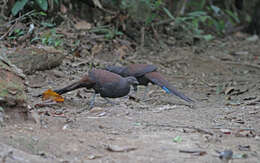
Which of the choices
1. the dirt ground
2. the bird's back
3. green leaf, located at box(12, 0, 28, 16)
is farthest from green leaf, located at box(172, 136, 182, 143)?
green leaf, located at box(12, 0, 28, 16)

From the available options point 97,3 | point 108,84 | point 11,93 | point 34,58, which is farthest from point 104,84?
point 97,3

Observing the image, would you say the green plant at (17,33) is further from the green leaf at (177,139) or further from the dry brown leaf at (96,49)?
the green leaf at (177,139)

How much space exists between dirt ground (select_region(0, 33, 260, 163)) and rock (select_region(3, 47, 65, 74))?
167mm

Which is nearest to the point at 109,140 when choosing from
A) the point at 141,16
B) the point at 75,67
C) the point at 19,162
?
the point at 19,162

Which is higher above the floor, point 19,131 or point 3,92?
point 3,92

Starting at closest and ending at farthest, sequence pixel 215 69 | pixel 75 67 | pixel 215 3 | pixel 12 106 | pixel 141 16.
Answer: pixel 12 106, pixel 75 67, pixel 215 69, pixel 141 16, pixel 215 3

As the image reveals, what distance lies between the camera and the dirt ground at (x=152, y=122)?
144 inches

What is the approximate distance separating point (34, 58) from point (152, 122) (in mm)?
3078

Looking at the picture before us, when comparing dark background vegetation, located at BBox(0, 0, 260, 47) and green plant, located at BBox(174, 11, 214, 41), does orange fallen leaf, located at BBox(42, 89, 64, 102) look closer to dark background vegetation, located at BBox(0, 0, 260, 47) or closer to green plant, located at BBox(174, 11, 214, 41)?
dark background vegetation, located at BBox(0, 0, 260, 47)

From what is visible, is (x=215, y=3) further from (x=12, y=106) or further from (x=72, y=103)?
(x=12, y=106)

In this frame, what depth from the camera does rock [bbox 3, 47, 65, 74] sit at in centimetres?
698

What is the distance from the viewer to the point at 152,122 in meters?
4.95

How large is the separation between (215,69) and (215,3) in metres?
5.29

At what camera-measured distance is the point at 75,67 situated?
8.16m
